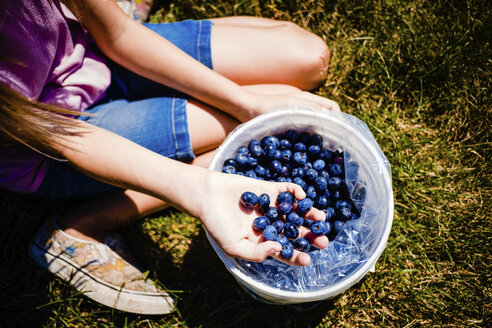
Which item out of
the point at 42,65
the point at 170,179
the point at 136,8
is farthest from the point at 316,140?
the point at 136,8

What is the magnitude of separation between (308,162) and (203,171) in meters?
0.56

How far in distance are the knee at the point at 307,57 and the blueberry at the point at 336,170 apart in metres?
0.70

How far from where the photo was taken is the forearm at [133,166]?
1.33 metres

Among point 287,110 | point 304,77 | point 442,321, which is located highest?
point 287,110

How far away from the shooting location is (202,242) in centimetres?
205

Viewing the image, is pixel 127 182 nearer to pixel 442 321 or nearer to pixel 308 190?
pixel 308 190

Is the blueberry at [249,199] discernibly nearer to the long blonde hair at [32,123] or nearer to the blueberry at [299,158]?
the blueberry at [299,158]

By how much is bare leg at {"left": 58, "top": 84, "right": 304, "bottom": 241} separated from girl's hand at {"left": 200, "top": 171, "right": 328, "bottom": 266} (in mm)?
508

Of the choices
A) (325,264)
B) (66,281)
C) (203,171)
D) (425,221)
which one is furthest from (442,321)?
(66,281)

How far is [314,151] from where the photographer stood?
62.2 inches

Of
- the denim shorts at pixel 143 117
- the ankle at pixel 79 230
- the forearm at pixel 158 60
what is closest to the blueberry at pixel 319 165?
the forearm at pixel 158 60

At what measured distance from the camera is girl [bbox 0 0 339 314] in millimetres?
1304

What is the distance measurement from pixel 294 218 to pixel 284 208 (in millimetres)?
73

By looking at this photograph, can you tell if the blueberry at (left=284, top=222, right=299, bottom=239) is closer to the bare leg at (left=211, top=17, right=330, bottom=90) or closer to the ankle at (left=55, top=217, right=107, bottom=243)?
the bare leg at (left=211, top=17, right=330, bottom=90)
